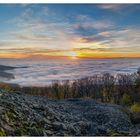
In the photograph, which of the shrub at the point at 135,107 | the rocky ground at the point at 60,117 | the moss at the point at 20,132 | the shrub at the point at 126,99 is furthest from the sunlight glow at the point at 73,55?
the moss at the point at 20,132

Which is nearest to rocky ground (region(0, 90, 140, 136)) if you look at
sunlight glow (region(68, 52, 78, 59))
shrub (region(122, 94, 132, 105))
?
shrub (region(122, 94, 132, 105))

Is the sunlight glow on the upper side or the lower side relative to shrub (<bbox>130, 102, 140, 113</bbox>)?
upper

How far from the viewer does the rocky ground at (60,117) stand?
225 inches

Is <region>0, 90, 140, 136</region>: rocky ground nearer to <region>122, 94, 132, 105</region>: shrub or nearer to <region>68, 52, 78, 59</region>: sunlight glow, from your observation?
<region>122, 94, 132, 105</region>: shrub

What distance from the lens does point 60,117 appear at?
630 cm

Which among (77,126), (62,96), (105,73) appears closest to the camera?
(77,126)

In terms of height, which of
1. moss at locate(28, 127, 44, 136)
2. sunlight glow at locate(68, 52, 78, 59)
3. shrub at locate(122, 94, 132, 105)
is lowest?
moss at locate(28, 127, 44, 136)

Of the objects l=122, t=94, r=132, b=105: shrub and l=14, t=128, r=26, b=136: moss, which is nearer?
l=14, t=128, r=26, b=136: moss

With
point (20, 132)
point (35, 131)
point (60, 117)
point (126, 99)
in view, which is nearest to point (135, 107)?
point (126, 99)

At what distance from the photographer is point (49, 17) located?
20.8ft

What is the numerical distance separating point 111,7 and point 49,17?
0.80 m

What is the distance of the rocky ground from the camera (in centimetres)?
572

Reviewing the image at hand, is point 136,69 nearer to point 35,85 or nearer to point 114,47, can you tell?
point 114,47

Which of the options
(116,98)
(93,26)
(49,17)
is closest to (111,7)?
(93,26)
